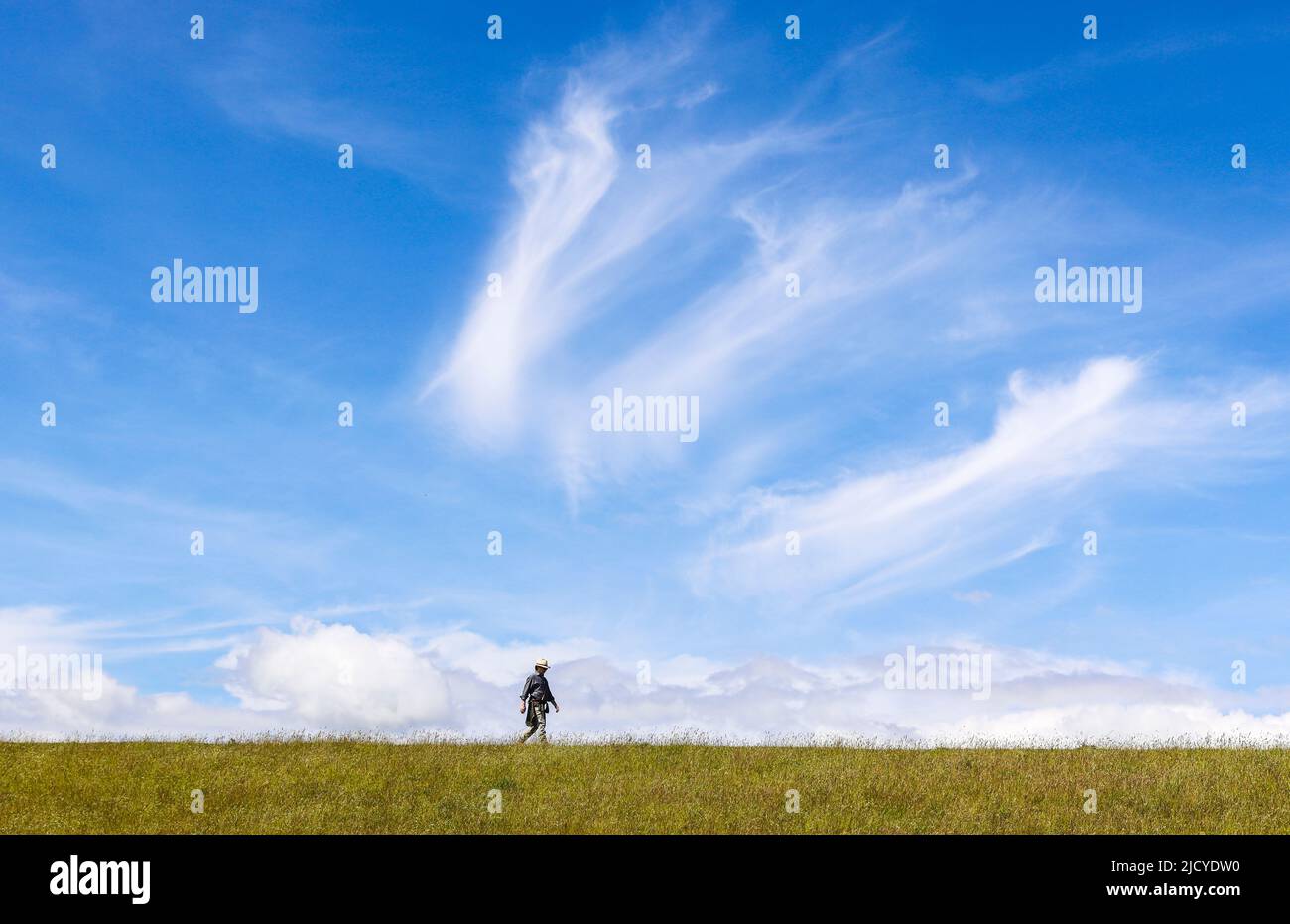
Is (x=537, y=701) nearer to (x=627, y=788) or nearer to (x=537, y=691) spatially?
(x=537, y=691)

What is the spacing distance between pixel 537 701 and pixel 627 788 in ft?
15.4

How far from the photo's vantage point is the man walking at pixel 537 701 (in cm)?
2464

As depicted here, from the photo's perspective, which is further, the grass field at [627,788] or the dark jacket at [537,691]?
the dark jacket at [537,691]

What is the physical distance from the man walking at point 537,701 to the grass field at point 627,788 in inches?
Answer: 43.8
